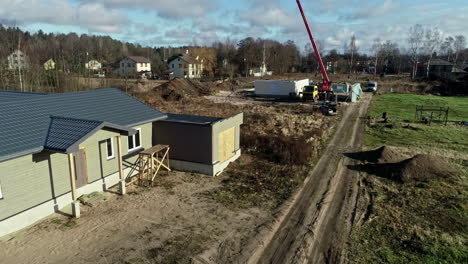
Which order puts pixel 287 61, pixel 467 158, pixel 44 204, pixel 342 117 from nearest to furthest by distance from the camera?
pixel 44 204
pixel 467 158
pixel 342 117
pixel 287 61

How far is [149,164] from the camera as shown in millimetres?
16266

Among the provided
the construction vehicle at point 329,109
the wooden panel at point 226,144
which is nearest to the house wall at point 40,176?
the wooden panel at point 226,144

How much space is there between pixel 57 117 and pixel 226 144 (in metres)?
8.82

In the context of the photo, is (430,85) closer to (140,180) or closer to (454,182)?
(454,182)

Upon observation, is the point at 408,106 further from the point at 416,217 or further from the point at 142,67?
the point at 142,67

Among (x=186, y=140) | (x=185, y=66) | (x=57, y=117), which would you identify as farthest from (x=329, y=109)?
(x=185, y=66)

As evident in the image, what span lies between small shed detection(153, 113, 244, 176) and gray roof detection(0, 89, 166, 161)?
1.11m

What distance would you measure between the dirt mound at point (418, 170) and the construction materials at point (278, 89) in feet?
93.5

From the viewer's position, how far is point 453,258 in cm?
985

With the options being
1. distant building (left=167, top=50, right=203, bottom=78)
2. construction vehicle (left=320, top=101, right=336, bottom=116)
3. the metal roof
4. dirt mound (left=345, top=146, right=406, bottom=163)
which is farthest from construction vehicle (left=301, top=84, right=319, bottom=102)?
distant building (left=167, top=50, right=203, bottom=78)

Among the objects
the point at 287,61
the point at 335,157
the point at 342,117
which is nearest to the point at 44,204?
the point at 335,157

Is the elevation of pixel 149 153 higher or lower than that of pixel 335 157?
higher

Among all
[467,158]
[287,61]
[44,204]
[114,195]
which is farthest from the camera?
[287,61]

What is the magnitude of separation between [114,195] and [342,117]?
2666 centimetres
